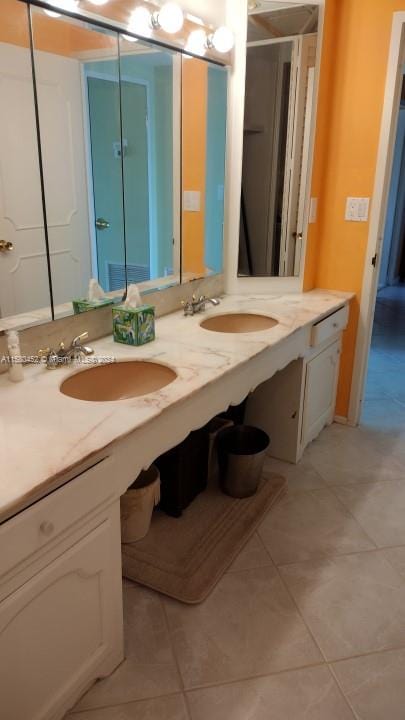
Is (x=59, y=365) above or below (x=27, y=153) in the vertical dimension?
below

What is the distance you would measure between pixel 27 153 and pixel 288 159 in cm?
141

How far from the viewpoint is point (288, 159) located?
2475 mm

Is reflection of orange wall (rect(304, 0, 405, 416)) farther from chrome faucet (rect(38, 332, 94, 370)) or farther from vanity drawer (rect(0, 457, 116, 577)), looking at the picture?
vanity drawer (rect(0, 457, 116, 577))

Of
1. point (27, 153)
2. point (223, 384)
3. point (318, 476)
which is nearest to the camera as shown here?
point (27, 153)

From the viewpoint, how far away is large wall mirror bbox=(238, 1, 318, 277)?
2.28 meters

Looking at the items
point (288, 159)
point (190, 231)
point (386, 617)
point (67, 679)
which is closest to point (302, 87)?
point (288, 159)

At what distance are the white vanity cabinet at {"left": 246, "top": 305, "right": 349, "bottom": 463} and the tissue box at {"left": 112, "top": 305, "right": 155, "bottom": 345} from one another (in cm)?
80

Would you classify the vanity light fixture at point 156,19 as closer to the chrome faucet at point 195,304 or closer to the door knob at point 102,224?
the door knob at point 102,224

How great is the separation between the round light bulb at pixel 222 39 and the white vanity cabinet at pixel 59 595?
5.99ft

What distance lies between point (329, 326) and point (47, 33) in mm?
1614

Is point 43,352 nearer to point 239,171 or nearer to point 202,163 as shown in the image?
point 202,163

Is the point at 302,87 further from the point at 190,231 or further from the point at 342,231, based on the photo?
the point at 190,231

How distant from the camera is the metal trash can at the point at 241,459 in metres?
2.15

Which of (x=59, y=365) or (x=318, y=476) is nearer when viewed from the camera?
(x=59, y=365)
